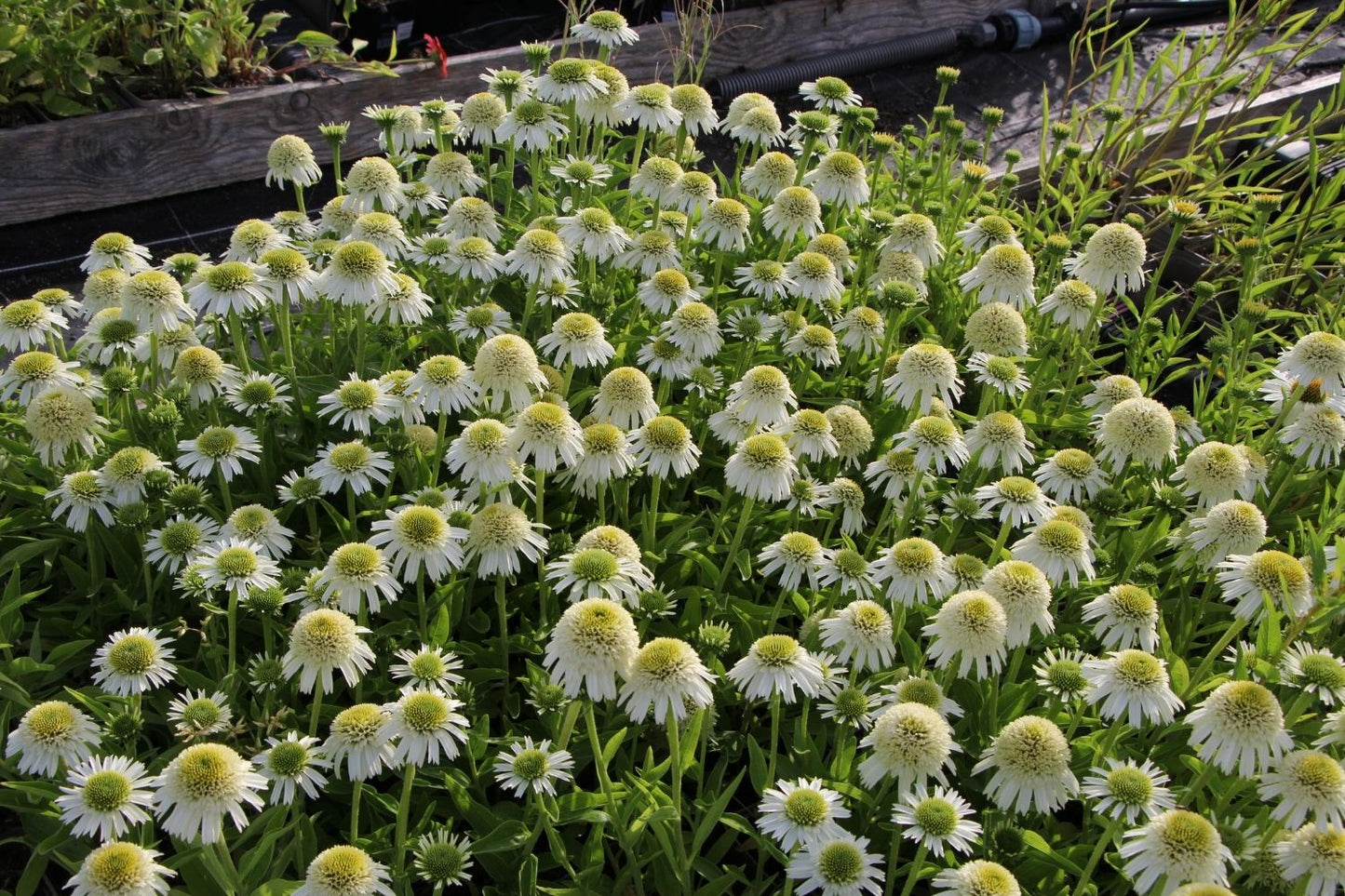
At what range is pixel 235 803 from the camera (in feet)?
6.37

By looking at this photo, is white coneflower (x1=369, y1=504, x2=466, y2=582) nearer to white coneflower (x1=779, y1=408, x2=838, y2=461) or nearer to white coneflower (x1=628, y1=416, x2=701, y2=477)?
white coneflower (x1=628, y1=416, x2=701, y2=477)

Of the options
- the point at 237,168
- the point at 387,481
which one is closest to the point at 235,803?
the point at 387,481

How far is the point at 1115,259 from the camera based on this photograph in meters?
3.19

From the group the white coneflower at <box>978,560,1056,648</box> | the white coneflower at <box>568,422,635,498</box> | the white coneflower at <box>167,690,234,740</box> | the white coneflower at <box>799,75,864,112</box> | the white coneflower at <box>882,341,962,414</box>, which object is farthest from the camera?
the white coneflower at <box>799,75,864,112</box>

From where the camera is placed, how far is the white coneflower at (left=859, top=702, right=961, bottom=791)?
212 centimetres

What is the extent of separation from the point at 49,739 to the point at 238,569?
0.44 meters

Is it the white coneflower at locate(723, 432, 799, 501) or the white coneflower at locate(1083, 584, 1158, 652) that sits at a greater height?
the white coneflower at locate(723, 432, 799, 501)

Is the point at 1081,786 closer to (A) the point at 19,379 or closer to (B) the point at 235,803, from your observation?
(B) the point at 235,803

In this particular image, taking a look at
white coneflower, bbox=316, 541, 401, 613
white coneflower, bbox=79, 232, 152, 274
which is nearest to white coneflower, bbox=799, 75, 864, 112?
white coneflower, bbox=79, 232, 152, 274

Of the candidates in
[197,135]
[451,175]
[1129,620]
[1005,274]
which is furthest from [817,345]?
[197,135]

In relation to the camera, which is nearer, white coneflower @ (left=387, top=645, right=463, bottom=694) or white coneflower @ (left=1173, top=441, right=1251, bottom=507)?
white coneflower @ (left=387, top=645, right=463, bottom=694)

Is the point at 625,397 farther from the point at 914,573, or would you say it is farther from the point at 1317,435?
the point at 1317,435

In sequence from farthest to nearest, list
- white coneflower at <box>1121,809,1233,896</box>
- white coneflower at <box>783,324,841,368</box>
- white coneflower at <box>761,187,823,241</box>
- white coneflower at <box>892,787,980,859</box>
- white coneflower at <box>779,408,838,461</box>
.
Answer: white coneflower at <box>761,187,823,241</box> < white coneflower at <box>783,324,841,368</box> < white coneflower at <box>779,408,838,461</box> < white coneflower at <box>892,787,980,859</box> < white coneflower at <box>1121,809,1233,896</box>

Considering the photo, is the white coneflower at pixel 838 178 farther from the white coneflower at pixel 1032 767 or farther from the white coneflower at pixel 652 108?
the white coneflower at pixel 1032 767
